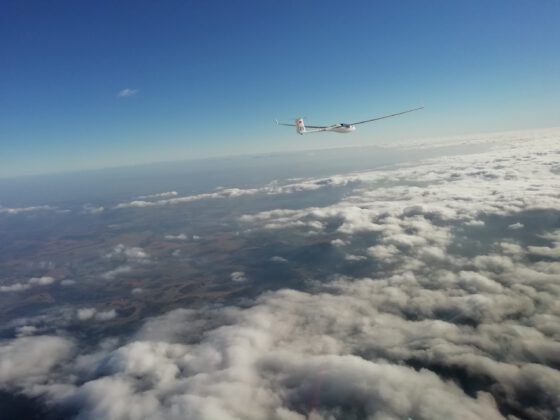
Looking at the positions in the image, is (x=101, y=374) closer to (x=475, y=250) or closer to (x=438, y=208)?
(x=475, y=250)

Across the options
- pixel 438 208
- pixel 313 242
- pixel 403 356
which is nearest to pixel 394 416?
pixel 403 356

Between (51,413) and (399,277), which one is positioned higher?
(399,277)

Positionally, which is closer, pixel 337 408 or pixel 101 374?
pixel 337 408

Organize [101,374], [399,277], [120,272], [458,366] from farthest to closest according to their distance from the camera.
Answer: [120,272] < [399,277] < [101,374] < [458,366]

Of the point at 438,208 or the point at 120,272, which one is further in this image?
the point at 438,208

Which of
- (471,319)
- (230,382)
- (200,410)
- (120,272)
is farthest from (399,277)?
(120,272)

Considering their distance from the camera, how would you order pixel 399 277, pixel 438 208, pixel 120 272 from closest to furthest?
pixel 399 277
pixel 120 272
pixel 438 208

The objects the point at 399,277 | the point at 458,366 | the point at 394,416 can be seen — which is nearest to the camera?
the point at 394,416

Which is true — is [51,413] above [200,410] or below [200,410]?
below

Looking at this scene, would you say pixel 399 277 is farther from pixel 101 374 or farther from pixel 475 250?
pixel 101 374

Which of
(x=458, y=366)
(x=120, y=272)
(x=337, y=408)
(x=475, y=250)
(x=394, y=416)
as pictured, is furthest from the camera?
(x=120, y=272)
